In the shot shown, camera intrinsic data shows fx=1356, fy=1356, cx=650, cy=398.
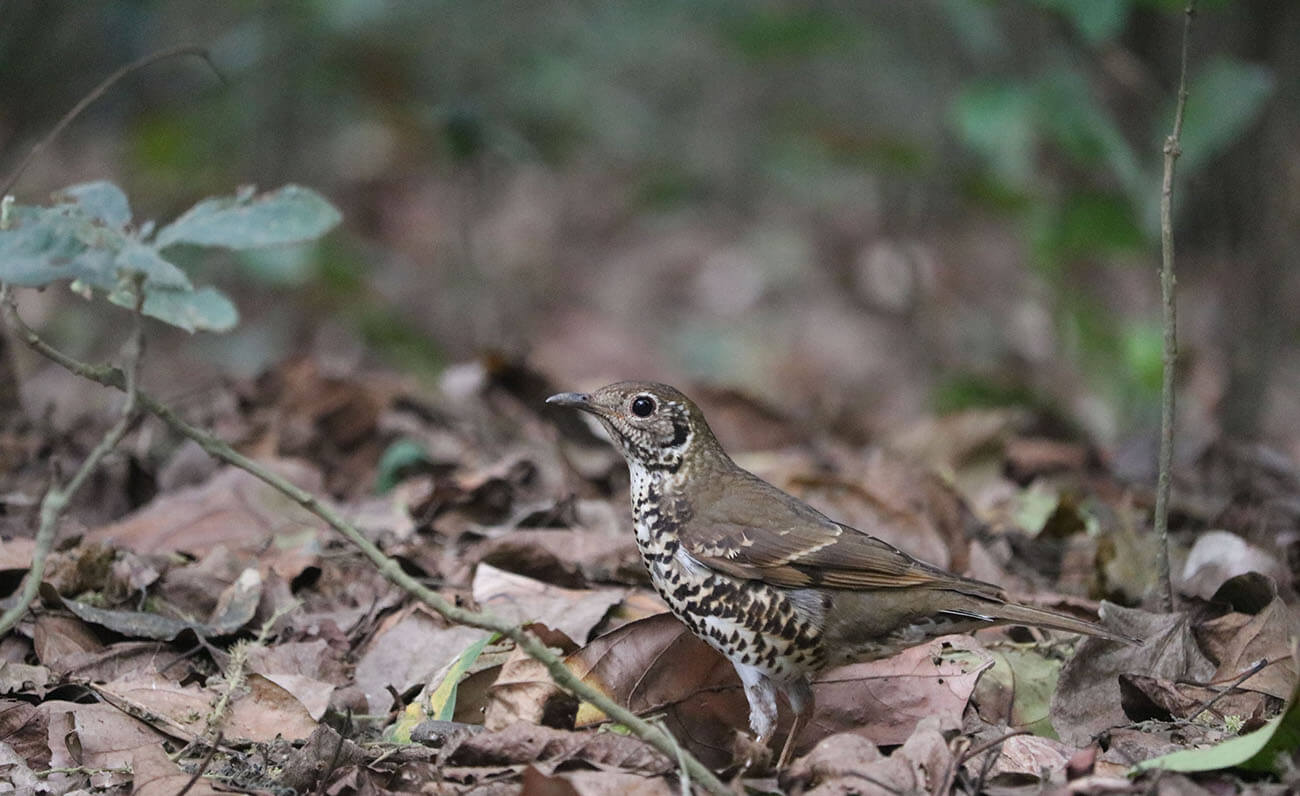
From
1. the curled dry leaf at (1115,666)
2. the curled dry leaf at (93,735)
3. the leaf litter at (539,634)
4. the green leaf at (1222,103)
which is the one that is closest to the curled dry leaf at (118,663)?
the leaf litter at (539,634)

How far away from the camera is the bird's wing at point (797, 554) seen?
4.07 meters

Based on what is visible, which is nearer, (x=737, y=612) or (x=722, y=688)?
(x=737, y=612)

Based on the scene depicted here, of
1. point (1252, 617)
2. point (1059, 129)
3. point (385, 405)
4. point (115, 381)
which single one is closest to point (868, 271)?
point (1059, 129)

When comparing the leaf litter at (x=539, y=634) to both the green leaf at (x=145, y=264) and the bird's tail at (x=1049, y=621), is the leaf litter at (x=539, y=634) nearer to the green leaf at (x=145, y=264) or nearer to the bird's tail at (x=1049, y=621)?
the bird's tail at (x=1049, y=621)

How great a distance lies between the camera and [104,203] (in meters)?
3.42

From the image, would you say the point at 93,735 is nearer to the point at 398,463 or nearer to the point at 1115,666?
the point at 398,463

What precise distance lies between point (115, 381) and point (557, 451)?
311 centimetres

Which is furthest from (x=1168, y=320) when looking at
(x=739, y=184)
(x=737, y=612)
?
(x=739, y=184)

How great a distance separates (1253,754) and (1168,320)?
1.29 metres

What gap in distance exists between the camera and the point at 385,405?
21.6 ft

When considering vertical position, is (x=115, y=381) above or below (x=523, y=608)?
above

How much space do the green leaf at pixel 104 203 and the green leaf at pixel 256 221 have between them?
0.50ft

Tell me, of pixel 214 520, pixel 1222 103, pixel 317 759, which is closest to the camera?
pixel 317 759

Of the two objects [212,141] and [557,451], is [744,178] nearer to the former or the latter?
[212,141]
